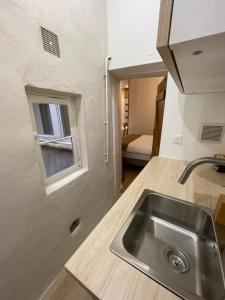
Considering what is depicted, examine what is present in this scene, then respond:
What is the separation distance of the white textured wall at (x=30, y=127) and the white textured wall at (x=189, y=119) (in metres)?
0.82

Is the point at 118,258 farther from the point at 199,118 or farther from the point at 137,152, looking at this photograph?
the point at 137,152

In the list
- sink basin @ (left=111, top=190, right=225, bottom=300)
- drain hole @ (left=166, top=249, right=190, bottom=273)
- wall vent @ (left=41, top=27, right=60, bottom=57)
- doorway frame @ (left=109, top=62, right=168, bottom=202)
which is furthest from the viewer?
doorway frame @ (left=109, top=62, right=168, bottom=202)

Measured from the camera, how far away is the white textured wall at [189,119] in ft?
4.08

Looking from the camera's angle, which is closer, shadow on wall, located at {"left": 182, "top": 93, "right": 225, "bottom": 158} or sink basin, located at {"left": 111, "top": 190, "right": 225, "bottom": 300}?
sink basin, located at {"left": 111, "top": 190, "right": 225, "bottom": 300}

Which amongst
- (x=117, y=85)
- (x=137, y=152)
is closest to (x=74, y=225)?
(x=117, y=85)

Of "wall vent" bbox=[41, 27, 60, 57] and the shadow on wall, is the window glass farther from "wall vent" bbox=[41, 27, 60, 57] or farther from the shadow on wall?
the shadow on wall

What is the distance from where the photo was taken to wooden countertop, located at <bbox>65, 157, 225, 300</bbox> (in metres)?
0.44

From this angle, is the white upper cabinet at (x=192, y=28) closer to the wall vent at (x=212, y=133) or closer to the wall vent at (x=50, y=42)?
the wall vent at (x=50, y=42)

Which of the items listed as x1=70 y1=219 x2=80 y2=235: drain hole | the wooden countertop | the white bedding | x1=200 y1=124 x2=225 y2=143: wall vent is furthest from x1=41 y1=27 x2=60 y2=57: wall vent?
the white bedding

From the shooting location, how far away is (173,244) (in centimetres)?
77

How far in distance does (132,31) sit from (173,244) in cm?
187

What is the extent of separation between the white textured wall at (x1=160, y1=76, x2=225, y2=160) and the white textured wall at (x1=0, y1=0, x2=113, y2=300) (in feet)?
2.68

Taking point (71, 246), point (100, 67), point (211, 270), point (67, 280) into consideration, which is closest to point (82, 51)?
point (100, 67)

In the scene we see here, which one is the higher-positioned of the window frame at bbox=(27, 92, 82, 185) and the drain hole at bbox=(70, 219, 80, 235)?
the window frame at bbox=(27, 92, 82, 185)
